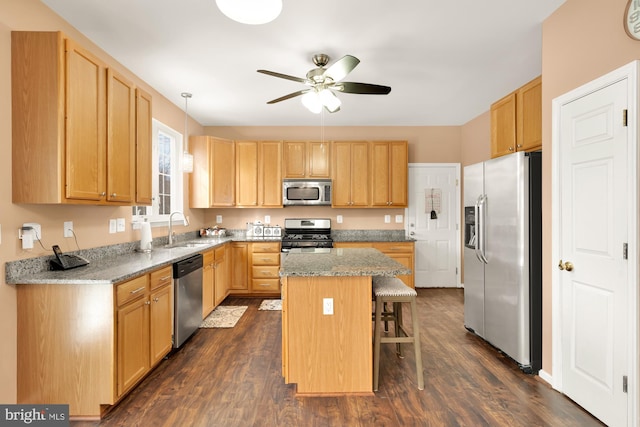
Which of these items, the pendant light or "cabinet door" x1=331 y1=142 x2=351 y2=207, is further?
"cabinet door" x1=331 y1=142 x2=351 y2=207

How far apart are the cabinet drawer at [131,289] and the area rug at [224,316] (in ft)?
4.66

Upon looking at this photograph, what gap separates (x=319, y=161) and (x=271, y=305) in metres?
2.29

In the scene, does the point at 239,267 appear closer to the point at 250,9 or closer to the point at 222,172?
the point at 222,172

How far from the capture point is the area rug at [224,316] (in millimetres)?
3582

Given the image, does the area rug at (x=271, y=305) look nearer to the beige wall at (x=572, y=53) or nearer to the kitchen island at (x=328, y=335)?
the kitchen island at (x=328, y=335)

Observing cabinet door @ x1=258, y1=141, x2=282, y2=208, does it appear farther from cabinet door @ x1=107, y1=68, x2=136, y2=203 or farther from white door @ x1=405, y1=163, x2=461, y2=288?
cabinet door @ x1=107, y1=68, x2=136, y2=203

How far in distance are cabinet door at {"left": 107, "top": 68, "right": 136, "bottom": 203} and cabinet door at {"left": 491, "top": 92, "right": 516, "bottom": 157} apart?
3.42 meters

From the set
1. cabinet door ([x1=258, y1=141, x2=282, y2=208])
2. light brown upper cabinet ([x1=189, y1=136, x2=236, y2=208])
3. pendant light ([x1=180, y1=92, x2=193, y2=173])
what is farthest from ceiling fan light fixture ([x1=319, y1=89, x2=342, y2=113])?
light brown upper cabinet ([x1=189, y1=136, x2=236, y2=208])

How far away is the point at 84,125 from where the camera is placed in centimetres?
210

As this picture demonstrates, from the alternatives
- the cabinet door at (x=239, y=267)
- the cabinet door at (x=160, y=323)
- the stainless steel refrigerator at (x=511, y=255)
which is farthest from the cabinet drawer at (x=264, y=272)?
the stainless steel refrigerator at (x=511, y=255)

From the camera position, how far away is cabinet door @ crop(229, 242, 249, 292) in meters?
4.65

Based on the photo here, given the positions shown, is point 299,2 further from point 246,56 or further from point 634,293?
point 634,293

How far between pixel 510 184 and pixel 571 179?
0.53m

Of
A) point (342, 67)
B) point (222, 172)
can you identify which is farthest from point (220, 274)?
point (342, 67)
